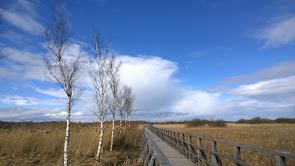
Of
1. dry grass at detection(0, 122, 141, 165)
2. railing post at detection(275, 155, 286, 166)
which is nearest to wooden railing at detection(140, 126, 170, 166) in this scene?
railing post at detection(275, 155, 286, 166)

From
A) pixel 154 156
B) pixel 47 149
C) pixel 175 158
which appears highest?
pixel 154 156

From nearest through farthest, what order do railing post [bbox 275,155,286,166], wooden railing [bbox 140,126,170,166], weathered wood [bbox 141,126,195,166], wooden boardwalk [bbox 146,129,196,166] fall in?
railing post [bbox 275,155,286,166] < wooden railing [bbox 140,126,170,166] < weathered wood [bbox 141,126,195,166] < wooden boardwalk [bbox 146,129,196,166]

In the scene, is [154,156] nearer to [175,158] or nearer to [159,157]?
[159,157]

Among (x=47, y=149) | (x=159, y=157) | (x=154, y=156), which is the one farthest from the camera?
(x=47, y=149)

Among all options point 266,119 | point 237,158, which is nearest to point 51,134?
point 237,158

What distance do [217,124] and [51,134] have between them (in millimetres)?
58175

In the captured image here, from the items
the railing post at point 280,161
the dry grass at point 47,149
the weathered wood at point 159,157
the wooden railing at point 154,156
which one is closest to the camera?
the railing post at point 280,161

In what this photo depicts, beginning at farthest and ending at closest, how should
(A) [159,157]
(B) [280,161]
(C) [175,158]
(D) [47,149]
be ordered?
(D) [47,149]
(C) [175,158]
(A) [159,157]
(B) [280,161]

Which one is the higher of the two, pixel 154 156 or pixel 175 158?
pixel 154 156

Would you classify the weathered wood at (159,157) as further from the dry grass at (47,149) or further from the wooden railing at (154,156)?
the dry grass at (47,149)

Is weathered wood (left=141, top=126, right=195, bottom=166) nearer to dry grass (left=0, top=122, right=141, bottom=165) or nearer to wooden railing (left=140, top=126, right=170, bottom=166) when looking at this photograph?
wooden railing (left=140, top=126, right=170, bottom=166)

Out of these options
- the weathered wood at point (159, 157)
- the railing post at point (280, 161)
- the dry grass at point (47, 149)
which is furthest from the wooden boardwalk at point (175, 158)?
the dry grass at point (47, 149)

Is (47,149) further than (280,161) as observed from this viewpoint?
Yes

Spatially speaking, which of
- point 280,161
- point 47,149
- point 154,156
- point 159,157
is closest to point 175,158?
point 154,156
